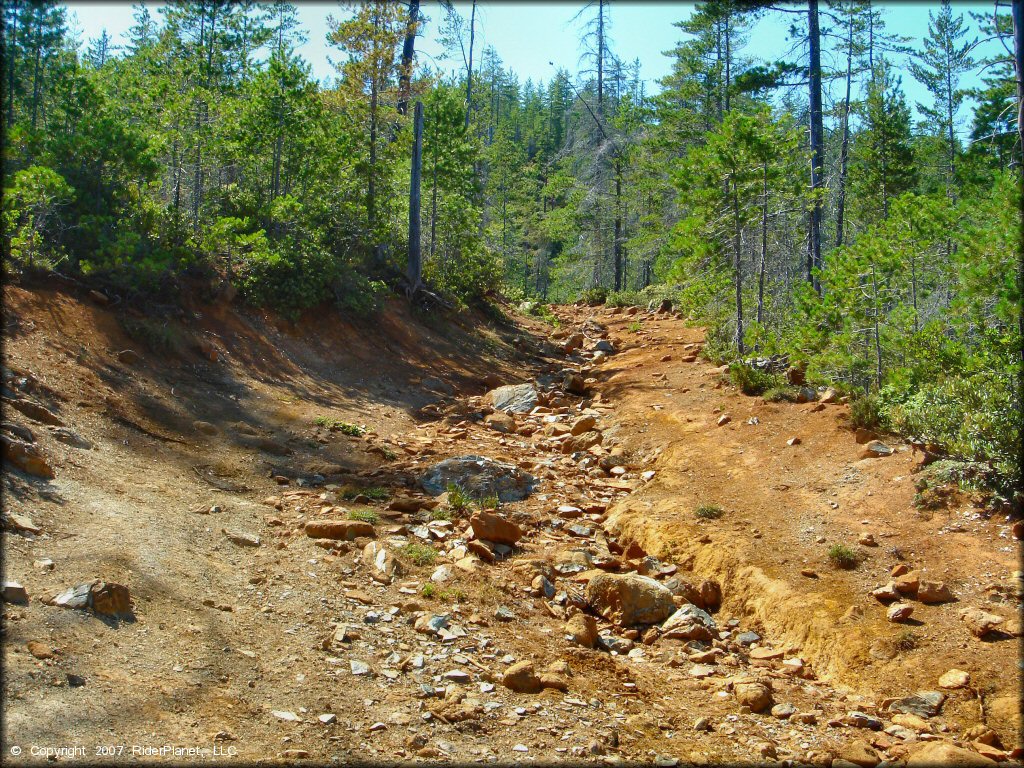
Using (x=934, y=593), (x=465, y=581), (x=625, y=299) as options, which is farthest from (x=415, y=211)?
(x=934, y=593)

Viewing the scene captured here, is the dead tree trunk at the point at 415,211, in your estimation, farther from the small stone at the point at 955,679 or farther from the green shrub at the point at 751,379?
the small stone at the point at 955,679

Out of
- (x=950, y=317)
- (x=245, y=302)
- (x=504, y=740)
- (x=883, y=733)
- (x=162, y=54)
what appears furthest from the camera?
(x=162, y=54)

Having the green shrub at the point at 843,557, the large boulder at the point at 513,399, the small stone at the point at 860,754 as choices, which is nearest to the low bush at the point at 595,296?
the large boulder at the point at 513,399

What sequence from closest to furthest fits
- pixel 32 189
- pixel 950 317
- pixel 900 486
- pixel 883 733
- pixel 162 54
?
pixel 883 733, pixel 900 486, pixel 950 317, pixel 32 189, pixel 162 54

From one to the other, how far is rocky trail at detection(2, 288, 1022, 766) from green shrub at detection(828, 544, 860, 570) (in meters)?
0.14

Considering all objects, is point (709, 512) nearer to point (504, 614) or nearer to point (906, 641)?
point (906, 641)

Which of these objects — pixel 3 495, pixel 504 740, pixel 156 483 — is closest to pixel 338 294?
pixel 156 483

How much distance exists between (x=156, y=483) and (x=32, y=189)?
565cm

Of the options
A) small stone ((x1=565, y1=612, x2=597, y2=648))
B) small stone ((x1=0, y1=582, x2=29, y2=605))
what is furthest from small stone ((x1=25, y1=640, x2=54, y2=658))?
small stone ((x1=565, y1=612, x2=597, y2=648))

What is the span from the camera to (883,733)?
18.0 ft

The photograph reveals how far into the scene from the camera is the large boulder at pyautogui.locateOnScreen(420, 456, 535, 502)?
9.64 metres

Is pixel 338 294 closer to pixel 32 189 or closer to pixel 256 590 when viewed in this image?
pixel 32 189

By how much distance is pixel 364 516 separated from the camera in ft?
26.7

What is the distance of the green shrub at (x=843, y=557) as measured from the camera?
7582 mm
